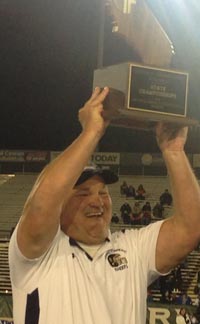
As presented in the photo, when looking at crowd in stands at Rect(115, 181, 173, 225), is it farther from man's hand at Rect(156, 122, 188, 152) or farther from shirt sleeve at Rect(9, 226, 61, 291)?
shirt sleeve at Rect(9, 226, 61, 291)

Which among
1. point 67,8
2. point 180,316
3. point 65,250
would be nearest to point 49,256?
point 65,250

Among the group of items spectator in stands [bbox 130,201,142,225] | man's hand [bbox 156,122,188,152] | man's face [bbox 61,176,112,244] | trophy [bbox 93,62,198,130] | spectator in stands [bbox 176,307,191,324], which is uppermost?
trophy [bbox 93,62,198,130]

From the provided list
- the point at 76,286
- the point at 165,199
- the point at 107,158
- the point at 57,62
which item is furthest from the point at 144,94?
the point at 107,158

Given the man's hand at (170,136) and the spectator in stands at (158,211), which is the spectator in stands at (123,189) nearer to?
the spectator in stands at (158,211)

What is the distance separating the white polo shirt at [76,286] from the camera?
2.47 m

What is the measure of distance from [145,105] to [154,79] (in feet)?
0.41

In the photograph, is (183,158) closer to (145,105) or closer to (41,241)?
(145,105)

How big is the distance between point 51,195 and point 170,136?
2.19ft

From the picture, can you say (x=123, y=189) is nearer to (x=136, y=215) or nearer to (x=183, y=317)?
(x=136, y=215)

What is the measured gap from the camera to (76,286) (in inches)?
98.5

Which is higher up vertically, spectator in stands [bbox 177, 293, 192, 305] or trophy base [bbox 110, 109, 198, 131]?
trophy base [bbox 110, 109, 198, 131]

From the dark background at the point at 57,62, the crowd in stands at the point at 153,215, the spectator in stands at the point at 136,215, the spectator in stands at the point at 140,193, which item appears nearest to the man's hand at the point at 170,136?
the crowd in stands at the point at 153,215

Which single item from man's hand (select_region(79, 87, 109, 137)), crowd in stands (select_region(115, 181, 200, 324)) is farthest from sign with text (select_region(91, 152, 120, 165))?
man's hand (select_region(79, 87, 109, 137))

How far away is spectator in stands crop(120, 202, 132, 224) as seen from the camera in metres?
18.2
